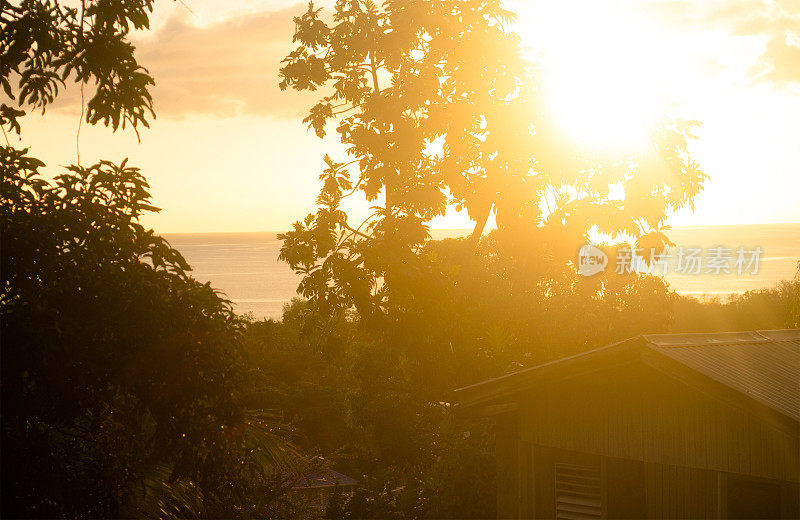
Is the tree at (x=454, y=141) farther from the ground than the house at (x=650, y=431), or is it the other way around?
the tree at (x=454, y=141)

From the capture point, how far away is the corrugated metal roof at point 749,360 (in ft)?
31.1

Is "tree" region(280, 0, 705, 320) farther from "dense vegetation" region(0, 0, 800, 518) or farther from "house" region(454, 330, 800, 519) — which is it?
"house" region(454, 330, 800, 519)

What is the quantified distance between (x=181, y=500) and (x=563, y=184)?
2326cm

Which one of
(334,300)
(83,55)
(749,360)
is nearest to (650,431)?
(749,360)

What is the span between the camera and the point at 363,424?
30500 millimetres

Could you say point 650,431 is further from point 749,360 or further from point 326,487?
point 326,487

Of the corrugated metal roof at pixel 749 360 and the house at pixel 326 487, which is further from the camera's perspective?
the house at pixel 326 487

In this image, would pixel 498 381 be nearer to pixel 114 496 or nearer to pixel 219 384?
pixel 219 384

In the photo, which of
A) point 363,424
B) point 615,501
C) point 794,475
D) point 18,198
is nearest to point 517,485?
point 615,501

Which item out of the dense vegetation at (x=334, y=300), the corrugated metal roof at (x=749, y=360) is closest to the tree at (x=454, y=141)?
the dense vegetation at (x=334, y=300)

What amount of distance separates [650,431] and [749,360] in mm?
2584

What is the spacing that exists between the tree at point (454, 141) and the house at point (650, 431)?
14254mm

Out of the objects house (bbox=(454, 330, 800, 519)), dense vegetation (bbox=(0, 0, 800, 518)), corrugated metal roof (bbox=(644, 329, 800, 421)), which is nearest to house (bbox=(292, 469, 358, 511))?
dense vegetation (bbox=(0, 0, 800, 518))

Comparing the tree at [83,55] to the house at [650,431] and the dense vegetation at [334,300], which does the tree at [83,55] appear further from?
the house at [650,431]
